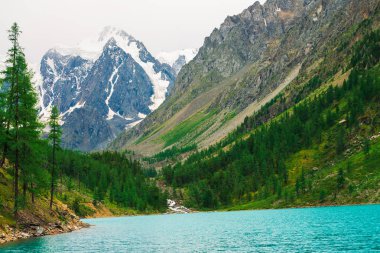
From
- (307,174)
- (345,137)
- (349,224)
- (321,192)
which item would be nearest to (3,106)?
(349,224)

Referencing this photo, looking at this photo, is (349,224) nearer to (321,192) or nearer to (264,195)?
(321,192)

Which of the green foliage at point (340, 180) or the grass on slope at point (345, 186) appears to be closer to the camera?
the grass on slope at point (345, 186)

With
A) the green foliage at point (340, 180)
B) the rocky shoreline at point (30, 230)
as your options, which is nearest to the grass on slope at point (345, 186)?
the green foliage at point (340, 180)

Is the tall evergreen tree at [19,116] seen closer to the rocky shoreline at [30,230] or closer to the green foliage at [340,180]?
the rocky shoreline at [30,230]

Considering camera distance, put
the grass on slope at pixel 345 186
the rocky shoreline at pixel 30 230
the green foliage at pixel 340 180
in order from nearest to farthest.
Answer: the rocky shoreline at pixel 30 230 → the grass on slope at pixel 345 186 → the green foliage at pixel 340 180

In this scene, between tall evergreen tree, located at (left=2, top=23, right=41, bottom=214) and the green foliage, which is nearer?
tall evergreen tree, located at (left=2, top=23, right=41, bottom=214)

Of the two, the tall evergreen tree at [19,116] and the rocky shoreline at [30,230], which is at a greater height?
the tall evergreen tree at [19,116]

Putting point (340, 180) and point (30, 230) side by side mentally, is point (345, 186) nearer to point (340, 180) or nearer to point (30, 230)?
point (340, 180)

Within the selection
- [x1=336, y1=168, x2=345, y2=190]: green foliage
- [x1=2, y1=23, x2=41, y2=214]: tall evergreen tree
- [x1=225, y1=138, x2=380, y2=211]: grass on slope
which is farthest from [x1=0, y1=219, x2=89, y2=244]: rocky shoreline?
[x1=336, y1=168, x2=345, y2=190]: green foliage

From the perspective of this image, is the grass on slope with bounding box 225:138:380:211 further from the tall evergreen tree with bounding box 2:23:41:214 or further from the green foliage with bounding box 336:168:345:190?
the tall evergreen tree with bounding box 2:23:41:214

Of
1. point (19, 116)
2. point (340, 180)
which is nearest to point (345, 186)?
point (340, 180)

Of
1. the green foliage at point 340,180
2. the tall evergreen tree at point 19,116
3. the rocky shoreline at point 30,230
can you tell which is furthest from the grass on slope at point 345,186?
the tall evergreen tree at point 19,116

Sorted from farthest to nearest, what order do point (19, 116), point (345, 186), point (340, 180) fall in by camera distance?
point (345, 186)
point (340, 180)
point (19, 116)

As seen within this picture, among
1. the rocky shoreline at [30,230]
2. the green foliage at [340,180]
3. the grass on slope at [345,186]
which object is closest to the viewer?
the rocky shoreline at [30,230]
